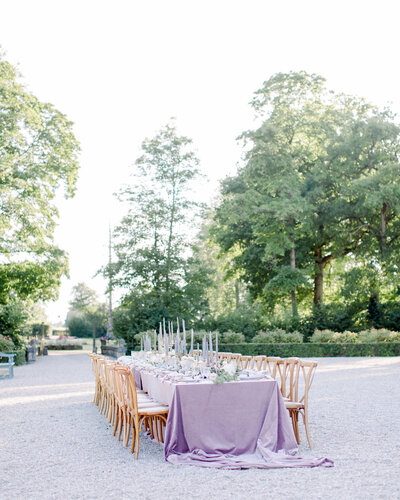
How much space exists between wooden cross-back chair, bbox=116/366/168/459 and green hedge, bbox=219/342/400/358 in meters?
15.5

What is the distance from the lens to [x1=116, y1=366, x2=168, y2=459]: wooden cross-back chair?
661 cm

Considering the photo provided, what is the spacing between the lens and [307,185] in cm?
3219

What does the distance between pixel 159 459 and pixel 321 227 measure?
92.7 ft

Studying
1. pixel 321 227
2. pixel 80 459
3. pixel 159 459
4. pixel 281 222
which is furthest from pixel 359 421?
pixel 321 227

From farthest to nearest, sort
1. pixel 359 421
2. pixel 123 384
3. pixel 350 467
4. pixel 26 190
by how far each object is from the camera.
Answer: pixel 26 190 → pixel 359 421 → pixel 123 384 → pixel 350 467

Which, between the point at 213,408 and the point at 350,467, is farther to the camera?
the point at 213,408

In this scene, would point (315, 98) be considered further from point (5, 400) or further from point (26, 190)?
point (5, 400)

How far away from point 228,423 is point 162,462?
0.86m

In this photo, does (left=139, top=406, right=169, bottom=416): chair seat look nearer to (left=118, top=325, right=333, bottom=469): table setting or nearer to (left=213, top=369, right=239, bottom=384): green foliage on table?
(left=118, top=325, right=333, bottom=469): table setting

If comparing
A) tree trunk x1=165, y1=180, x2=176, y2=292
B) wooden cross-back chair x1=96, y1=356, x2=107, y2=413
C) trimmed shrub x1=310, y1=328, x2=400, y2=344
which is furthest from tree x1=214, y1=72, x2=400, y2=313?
wooden cross-back chair x1=96, y1=356, x2=107, y2=413

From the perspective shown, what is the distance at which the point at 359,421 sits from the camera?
28.0 feet

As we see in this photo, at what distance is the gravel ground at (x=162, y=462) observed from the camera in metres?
4.98

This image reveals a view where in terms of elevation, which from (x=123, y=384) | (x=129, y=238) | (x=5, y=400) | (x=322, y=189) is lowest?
(x=5, y=400)

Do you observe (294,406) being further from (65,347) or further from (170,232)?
(65,347)
